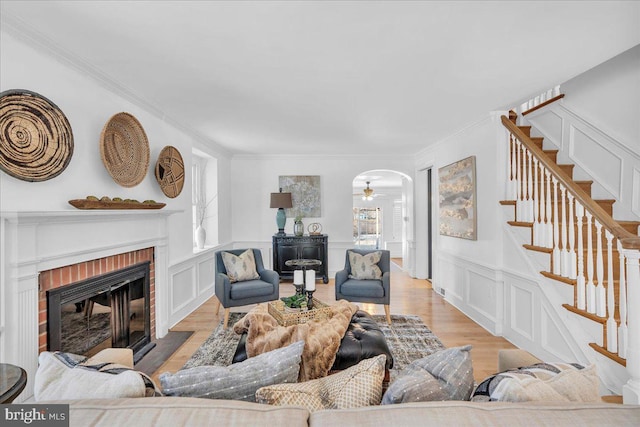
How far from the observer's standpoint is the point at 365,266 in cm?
411

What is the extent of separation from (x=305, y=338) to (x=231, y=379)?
1.13 metres

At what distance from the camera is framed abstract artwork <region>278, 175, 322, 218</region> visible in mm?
6230

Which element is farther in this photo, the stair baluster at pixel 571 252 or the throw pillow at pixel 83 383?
the stair baluster at pixel 571 252

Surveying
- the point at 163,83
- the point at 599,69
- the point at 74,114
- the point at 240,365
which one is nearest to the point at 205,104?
the point at 163,83

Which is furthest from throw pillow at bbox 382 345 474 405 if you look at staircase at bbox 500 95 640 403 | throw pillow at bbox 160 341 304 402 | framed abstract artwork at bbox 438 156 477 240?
framed abstract artwork at bbox 438 156 477 240

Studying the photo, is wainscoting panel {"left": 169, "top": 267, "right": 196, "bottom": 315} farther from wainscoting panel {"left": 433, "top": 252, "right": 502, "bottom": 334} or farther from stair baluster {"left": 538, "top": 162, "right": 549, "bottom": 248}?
stair baluster {"left": 538, "top": 162, "right": 549, "bottom": 248}

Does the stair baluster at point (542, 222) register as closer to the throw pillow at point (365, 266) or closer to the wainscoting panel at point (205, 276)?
the throw pillow at point (365, 266)

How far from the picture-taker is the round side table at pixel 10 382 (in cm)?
120

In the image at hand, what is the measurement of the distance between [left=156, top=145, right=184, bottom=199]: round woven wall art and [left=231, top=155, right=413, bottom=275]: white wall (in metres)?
2.31

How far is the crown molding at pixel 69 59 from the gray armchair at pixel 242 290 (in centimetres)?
188

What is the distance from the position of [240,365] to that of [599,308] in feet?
8.40

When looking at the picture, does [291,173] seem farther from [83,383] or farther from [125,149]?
[83,383]

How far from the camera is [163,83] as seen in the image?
2732 millimetres

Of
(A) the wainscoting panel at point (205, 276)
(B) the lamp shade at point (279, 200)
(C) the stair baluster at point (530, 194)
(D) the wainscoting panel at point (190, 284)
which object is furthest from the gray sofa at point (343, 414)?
(B) the lamp shade at point (279, 200)
